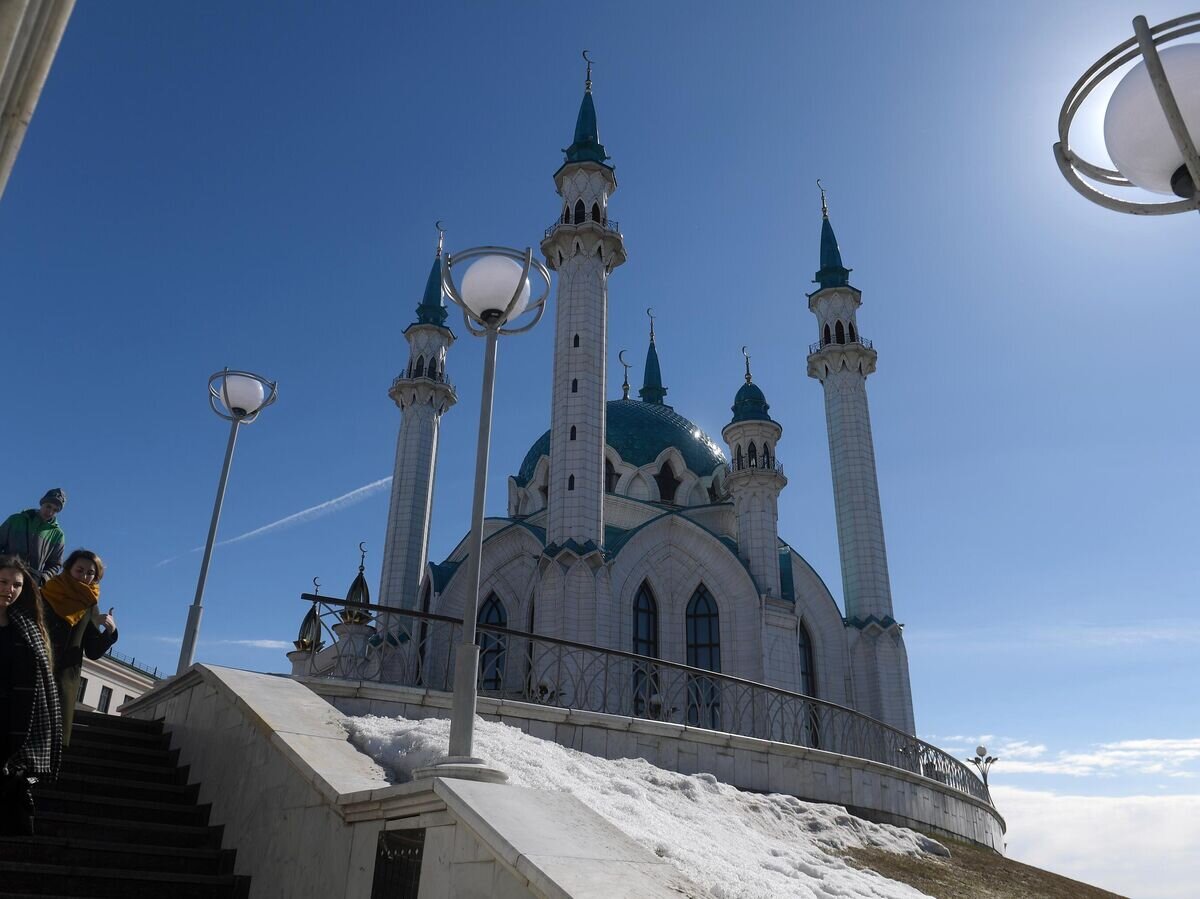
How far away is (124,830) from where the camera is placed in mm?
6539

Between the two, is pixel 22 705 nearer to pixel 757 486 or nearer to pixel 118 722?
pixel 118 722

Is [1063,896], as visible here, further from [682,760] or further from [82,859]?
[82,859]

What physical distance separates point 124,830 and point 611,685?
1543 centimetres

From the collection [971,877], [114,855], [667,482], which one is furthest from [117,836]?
[667,482]

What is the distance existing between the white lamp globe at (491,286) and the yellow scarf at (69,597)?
3417 millimetres

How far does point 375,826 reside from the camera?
5.59 m

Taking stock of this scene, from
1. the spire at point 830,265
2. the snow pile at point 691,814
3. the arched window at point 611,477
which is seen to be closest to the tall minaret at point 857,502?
the spire at point 830,265

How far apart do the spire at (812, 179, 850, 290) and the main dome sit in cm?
767

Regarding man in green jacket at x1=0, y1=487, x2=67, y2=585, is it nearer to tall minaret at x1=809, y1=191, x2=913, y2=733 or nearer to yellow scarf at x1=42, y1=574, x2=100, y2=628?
yellow scarf at x1=42, y1=574, x2=100, y2=628

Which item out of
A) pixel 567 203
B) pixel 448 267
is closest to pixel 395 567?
pixel 567 203

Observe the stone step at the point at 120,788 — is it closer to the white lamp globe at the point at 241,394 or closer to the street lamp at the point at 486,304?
the street lamp at the point at 486,304

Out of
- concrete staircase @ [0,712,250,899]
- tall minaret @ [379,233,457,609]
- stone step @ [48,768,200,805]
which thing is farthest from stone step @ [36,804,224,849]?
tall minaret @ [379,233,457,609]

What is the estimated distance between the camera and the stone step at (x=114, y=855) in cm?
586

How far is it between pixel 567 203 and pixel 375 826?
81.4 ft
